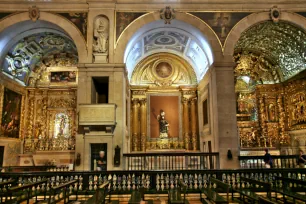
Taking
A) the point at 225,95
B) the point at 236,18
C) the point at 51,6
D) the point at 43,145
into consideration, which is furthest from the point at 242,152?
the point at 51,6

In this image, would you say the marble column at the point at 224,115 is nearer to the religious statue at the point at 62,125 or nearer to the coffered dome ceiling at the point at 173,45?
the coffered dome ceiling at the point at 173,45

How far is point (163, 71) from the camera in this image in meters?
20.4

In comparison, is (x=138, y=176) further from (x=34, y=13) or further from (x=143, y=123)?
(x=143, y=123)

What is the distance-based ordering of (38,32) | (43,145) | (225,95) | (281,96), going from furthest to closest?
(281,96) < (43,145) < (38,32) < (225,95)

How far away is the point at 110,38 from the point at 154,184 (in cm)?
801

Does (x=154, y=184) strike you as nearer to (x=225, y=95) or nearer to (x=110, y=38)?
(x=225, y=95)

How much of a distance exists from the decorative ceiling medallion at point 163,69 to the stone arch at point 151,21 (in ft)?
21.2

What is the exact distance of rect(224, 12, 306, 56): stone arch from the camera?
1397 centimetres

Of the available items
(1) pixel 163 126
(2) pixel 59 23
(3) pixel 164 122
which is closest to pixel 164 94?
(3) pixel 164 122

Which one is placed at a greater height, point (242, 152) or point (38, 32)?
point (38, 32)

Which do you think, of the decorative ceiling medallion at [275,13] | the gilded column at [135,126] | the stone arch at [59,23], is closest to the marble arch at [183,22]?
the stone arch at [59,23]

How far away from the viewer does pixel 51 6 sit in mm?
13945

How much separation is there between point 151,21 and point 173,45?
4947 millimetres

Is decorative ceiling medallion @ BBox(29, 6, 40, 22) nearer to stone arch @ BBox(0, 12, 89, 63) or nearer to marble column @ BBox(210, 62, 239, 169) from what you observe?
stone arch @ BBox(0, 12, 89, 63)
